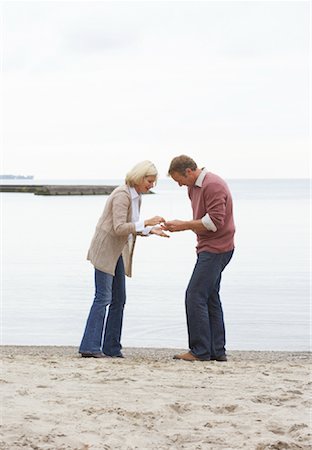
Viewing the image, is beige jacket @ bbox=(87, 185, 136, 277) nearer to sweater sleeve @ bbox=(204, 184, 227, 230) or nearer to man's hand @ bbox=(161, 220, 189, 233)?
man's hand @ bbox=(161, 220, 189, 233)

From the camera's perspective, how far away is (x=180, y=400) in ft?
17.6

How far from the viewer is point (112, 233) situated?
7.14 m

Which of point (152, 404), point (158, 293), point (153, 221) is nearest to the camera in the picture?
point (152, 404)

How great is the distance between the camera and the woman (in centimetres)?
697

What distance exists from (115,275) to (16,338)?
245 centimetres

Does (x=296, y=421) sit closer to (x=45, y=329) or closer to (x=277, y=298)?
(x=45, y=329)

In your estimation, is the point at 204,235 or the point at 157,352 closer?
the point at 204,235

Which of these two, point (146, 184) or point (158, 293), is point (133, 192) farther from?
point (158, 293)

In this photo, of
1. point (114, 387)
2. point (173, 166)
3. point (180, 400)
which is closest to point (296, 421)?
point (180, 400)

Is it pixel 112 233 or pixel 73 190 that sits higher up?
pixel 73 190

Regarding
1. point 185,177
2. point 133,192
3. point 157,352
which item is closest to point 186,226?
point 185,177

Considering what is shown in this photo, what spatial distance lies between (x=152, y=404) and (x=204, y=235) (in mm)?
2166

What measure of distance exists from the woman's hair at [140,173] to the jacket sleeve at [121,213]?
0.38 ft

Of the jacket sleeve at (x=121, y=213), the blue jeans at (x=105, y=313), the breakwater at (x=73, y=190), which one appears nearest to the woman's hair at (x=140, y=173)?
the jacket sleeve at (x=121, y=213)
